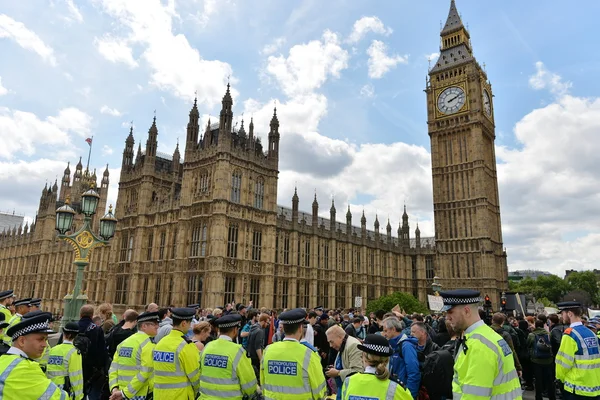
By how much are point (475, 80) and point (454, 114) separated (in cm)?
529

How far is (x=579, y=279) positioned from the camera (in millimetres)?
85125

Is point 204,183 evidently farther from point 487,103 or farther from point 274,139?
point 487,103

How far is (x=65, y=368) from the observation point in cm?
525

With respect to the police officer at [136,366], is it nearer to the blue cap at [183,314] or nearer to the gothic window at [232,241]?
the blue cap at [183,314]

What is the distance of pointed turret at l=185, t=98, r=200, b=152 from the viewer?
33.6m

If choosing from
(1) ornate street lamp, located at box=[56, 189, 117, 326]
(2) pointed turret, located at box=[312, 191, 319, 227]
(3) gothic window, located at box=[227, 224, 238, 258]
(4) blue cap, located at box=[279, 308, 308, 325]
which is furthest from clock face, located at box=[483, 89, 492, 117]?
(4) blue cap, located at box=[279, 308, 308, 325]

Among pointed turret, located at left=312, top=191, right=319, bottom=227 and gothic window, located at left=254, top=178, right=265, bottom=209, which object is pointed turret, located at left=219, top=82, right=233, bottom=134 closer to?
gothic window, located at left=254, top=178, right=265, bottom=209

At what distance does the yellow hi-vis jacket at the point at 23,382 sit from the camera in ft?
10.8

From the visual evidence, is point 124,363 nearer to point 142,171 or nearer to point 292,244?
point 292,244

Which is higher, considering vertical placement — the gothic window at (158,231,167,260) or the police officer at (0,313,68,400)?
the gothic window at (158,231,167,260)

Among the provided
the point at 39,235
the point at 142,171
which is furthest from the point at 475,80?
the point at 39,235

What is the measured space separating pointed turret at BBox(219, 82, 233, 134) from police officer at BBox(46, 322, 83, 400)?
26.7m

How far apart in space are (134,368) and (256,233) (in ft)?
86.8

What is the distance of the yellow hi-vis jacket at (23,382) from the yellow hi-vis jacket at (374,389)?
2589 mm
